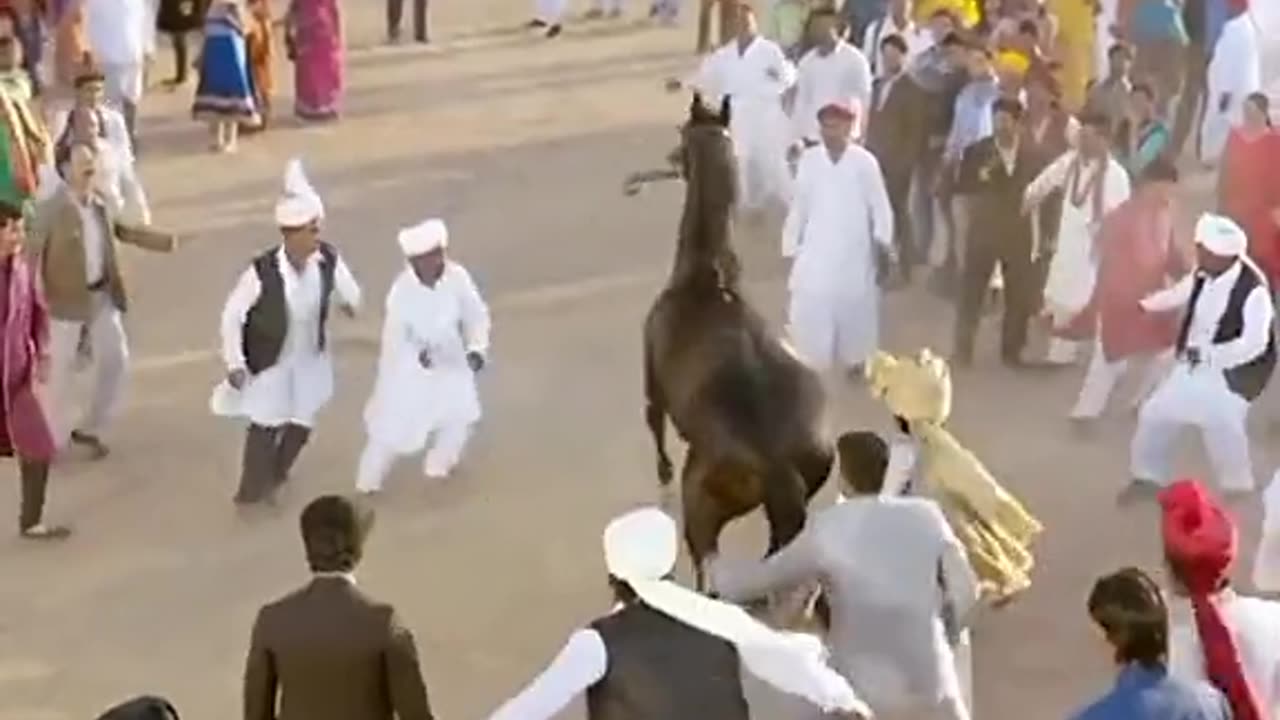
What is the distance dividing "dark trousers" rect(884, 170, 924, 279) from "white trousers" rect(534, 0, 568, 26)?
6.52 m

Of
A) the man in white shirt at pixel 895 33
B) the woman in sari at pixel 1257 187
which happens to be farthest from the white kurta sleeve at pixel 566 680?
the man in white shirt at pixel 895 33

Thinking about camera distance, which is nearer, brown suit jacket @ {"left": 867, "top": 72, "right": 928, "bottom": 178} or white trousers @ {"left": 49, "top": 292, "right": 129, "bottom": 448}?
white trousers @ {"left": 49, "top": 292, "right": 129, "bottom": 448}

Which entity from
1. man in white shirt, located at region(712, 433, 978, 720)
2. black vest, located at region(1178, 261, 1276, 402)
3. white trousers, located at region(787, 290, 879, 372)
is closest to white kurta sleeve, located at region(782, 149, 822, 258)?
white trousers, located at region(787, 290, 879, 372)

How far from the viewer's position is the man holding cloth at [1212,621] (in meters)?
5.44

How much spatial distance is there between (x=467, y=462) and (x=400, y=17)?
28.0ft

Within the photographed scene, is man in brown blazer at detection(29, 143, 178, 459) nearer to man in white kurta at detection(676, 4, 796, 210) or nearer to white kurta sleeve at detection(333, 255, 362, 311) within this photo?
white kurta sleeve at detection(333, 255, 362, 311)

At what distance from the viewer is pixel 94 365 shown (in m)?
9.79

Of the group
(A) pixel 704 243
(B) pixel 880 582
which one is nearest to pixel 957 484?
(A) pixel 704 243

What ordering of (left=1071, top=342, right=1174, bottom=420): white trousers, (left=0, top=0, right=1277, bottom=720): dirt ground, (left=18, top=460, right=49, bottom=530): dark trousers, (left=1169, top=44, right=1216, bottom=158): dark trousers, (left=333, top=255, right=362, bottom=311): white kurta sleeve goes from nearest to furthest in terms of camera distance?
(left=0, top=0, right=1277, bottom=720): dirt ground → (left=18, top=460, right=49, bottom=530): dark trousers → (left=333, top=255, right=362, bottom=311): white kurta sleeve → (left=1071, top=342, right=1174, bottom=420): white trousers → (left=1169, top=44, right=1216, bottom=158): dark trousers

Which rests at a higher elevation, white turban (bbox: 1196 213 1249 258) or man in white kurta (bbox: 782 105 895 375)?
white turban (bbox: 1196 213 1249 258)

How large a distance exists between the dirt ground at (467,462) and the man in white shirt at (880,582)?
4.64 ft

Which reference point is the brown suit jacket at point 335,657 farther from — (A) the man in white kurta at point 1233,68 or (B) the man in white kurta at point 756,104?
(A) the man in white kurta at point 1233,68

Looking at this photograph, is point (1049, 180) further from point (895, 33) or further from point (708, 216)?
point (708, 216)

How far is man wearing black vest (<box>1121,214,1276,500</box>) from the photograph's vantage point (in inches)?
336
